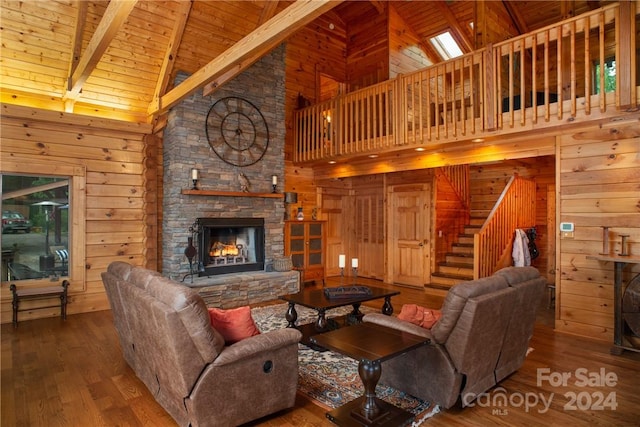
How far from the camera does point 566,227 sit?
4.59 m

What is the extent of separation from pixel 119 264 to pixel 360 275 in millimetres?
6133

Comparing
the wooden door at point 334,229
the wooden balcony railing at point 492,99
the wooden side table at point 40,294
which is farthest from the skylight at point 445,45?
the wooden side table at point 40,294

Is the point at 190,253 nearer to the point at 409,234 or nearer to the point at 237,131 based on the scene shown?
the point at 237,131

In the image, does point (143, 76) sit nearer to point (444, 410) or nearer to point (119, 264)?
point (119, 264)

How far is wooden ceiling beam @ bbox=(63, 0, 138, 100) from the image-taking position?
3621mm

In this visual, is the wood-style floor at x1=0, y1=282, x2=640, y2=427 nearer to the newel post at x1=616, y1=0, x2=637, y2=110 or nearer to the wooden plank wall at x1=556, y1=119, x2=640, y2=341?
the wooden plank wall at x1=556, y1=119, x2=640, y2=341

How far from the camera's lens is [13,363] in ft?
11.8

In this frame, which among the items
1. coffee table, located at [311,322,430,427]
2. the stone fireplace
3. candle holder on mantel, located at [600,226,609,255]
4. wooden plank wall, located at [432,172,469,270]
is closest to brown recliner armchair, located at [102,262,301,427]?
coffee table, located at [311,322,430,427]

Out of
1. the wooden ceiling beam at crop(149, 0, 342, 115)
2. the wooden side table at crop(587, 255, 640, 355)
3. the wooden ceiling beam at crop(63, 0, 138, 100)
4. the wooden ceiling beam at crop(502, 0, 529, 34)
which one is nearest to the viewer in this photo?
the wooden ceiling beam at crop(149, 0, 342, 115)

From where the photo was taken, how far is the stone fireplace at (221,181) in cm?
595

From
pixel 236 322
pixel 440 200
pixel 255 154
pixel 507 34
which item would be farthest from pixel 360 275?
pixel 236 322

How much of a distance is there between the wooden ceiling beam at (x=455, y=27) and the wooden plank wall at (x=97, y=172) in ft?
20.5

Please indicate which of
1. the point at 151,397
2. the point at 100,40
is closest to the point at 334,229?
the point at 100,40

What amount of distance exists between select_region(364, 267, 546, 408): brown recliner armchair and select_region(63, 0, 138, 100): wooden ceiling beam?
3676 mm
